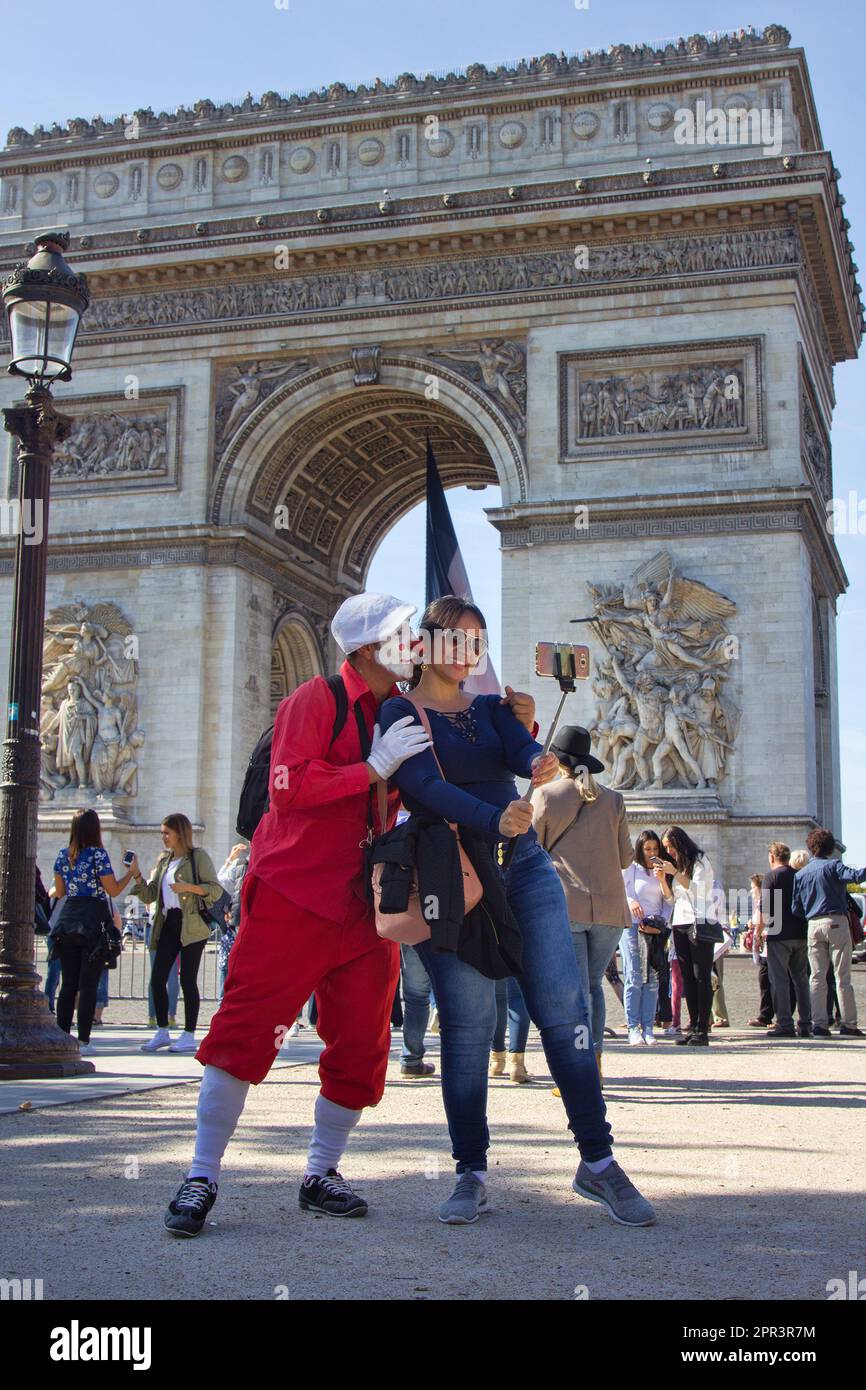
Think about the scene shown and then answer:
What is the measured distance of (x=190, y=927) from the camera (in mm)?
11180

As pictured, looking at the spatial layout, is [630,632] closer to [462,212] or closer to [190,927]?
[462,212]

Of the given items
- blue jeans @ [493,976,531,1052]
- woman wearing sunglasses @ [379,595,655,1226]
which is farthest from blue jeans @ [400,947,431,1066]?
woman wearing sunglasses @ [379,595,655,1226]

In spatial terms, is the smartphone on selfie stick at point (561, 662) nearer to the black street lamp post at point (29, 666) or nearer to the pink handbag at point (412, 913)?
the pink handbag at point (412, 913)

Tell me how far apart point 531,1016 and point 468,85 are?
24848 millimetres

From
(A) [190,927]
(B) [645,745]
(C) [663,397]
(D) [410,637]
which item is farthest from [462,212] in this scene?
(D) [410,637]

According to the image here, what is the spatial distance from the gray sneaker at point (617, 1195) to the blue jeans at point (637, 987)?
7505mm

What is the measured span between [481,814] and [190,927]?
6914 millimetres

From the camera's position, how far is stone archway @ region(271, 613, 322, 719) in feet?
99.7

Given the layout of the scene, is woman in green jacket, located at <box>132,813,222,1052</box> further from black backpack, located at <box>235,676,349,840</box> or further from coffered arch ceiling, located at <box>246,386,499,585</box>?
coffered arch ceiling, located at <box>246,386,499,585</box>

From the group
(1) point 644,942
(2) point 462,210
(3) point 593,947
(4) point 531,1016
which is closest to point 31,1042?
(3) point 593,947

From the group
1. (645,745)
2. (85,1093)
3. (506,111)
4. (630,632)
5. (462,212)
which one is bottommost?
(85,1093)

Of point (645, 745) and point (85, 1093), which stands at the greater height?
point (645, 745)

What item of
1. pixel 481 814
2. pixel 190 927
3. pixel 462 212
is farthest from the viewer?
pixel 462 212

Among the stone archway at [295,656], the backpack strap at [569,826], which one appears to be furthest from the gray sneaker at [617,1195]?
the stone archway at [295,656]
